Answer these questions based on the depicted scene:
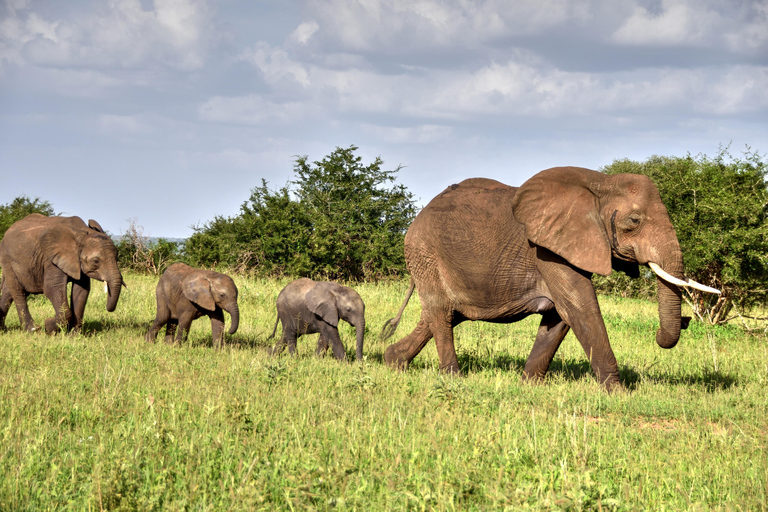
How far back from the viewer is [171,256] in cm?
2555

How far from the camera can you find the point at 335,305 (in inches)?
407

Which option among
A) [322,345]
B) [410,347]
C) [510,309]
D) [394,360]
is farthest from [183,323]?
[510,309]

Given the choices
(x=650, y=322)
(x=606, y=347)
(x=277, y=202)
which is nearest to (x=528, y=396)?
(x=606, y=347)

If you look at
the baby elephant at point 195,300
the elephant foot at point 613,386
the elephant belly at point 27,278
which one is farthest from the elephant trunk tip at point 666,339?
the elephant belly at point 27,278

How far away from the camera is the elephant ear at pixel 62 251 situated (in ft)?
36.4

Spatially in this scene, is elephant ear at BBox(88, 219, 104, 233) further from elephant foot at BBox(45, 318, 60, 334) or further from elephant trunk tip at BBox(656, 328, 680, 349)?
elephant trunk tip at BBox(656, 328, 680, 349)

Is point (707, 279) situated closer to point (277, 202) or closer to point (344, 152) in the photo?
point (277, 202)

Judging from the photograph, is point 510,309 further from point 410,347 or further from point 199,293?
point 199,293

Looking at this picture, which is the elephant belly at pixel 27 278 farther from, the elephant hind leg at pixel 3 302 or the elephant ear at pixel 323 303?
the elephant ear at pixel 323 303

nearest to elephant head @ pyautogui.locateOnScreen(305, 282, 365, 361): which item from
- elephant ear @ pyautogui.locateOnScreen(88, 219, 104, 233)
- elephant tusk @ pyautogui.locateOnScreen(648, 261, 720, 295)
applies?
elephant ear @ pyautogui.locateOnScreen(88, 219, 104, 233)

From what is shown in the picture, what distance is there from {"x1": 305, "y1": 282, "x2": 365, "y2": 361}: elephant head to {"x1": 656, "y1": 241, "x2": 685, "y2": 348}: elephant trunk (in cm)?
453

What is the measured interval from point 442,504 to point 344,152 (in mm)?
24413

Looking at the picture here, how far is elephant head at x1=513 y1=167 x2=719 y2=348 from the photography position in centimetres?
702

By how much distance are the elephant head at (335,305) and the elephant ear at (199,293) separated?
62.8 inches
